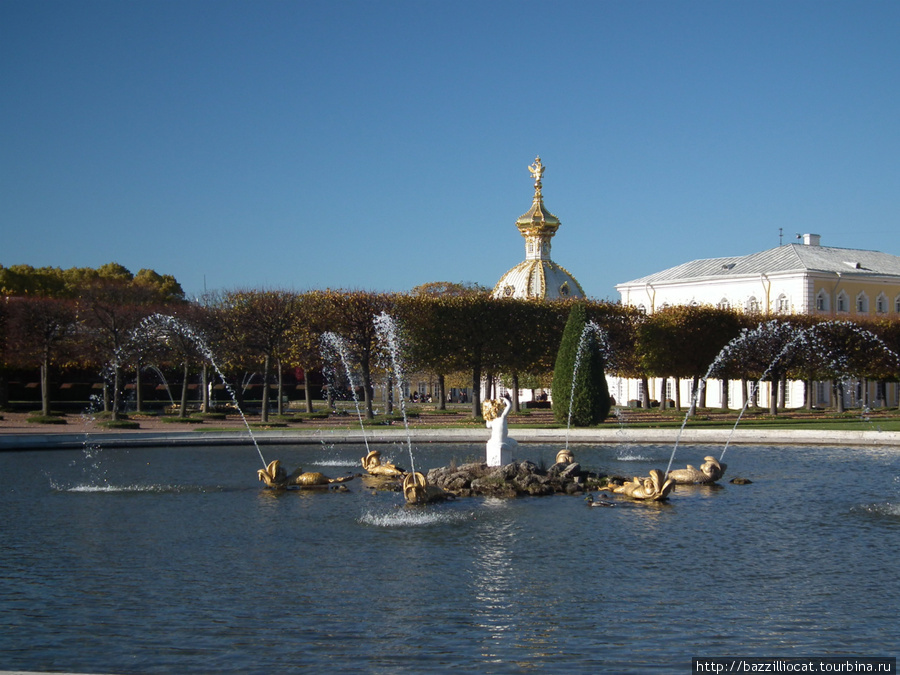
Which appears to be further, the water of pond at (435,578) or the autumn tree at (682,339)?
the autumn tree at (682,339)

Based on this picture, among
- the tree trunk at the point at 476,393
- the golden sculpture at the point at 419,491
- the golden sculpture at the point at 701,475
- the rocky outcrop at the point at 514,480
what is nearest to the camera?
the golden sculpture at the point at 419,491

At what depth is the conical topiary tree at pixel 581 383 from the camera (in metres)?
35.8

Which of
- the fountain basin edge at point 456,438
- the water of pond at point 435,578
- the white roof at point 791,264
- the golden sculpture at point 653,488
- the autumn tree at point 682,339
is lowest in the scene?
the water of pond at point 435,578

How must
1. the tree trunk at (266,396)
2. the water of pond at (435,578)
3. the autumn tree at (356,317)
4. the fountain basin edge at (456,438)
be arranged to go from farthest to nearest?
the autumn tree at (356,317) → the tree trunk at (266,396) → the fountain basin edge at (456,438) → the water of pond at (435,578)

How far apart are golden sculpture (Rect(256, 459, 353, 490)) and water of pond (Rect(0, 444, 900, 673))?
42 cm

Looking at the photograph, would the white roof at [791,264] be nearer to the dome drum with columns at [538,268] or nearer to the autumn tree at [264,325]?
the dome drum with columns at [538,268]

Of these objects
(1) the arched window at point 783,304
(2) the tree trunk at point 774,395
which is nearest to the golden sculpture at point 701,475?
(2) the tree trunk at point 774,395

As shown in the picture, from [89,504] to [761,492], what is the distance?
12.3 metres

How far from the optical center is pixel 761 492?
18531 mm

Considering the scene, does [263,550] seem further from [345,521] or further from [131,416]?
[131,416]

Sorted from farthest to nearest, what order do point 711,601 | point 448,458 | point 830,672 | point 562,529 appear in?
point 448,458
point 562,529
point 711,601
point 830,672

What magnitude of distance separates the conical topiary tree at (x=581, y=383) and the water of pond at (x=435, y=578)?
1556cm

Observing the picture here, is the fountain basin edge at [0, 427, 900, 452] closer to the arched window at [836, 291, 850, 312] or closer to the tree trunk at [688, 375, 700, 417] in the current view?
the tree trunk at [688, 375, 700, 417]

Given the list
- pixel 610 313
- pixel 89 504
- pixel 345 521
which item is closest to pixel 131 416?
pixel 610 313
